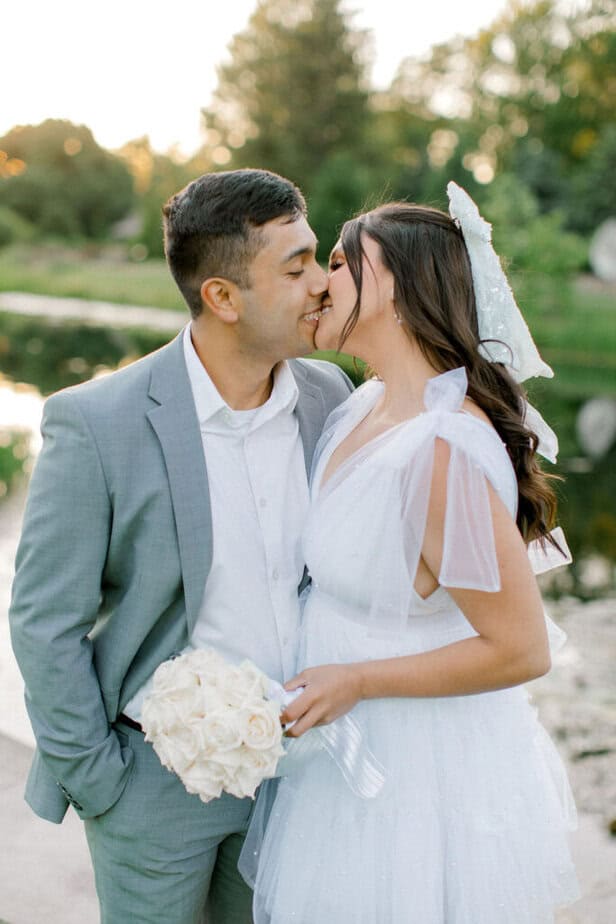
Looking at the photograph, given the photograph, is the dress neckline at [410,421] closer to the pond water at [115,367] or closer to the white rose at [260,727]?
the white rose at [260,727]

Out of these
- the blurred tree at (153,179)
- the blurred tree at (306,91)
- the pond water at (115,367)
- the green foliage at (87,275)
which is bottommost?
the green foliage at (87,275)

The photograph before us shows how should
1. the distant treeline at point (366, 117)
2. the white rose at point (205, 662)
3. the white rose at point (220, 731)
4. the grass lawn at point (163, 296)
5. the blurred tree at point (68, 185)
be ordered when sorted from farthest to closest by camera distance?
1. the blurred tree at point (68, 185)
2. the distant treeline at point (366, 117)
3. the grass lawn at point (163, 296)
4. the white rose at point (205, 662)
5. the white rose at point (220, 731)

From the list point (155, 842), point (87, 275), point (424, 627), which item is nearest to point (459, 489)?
point (424, 627)

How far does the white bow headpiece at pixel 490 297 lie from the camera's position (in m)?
2.43

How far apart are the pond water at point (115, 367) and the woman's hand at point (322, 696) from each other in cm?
240

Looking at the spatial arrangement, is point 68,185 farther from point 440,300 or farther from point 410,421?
point 410,421

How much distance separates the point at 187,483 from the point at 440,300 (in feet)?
2.41

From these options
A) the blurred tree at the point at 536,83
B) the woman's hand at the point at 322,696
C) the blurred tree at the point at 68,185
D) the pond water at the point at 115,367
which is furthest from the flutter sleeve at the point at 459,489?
the blurred tree at the point at 68,185

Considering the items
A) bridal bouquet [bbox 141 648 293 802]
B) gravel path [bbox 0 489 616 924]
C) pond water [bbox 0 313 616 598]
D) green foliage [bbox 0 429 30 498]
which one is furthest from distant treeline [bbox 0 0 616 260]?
bridal bouquet [bbox 141 648 293 802]

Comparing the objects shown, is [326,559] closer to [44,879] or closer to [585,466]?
[44,879]

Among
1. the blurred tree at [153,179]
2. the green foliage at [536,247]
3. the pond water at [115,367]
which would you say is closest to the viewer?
the pond water at [115,367]

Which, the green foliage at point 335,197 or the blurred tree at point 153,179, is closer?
the green foliage at point 335,197

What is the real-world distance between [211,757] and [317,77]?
41825mm

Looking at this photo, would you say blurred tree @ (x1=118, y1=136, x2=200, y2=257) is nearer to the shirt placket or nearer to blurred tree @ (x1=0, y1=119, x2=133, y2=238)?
blurred tree @ (x1=0, y1=119, x2=133, y2=238)
